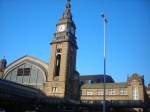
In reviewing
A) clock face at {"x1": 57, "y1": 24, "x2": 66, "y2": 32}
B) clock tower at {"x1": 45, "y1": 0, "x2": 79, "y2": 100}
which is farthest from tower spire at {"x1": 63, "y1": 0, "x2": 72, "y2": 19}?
clock face at {"x1": 57, "y1": 24, "x2": 66, "y2": 32}

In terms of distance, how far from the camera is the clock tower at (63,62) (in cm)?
6112

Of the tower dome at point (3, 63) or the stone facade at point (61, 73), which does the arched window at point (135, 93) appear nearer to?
the stone facade at point (61, 73)

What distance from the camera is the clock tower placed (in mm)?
61125

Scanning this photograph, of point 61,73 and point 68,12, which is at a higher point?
point 68,12

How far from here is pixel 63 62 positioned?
62.7 meters

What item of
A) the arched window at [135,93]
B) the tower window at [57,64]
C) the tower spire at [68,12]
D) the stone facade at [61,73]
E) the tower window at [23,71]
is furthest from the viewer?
the tower spire at [68,12]

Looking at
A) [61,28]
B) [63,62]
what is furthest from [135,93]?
[61,28]

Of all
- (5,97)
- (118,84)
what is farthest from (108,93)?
(5,97)

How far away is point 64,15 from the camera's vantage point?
70.2 m

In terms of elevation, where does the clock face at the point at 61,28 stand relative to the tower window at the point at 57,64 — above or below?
above

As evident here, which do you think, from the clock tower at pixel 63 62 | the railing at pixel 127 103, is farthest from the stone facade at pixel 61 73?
the railing at pixel 127 103

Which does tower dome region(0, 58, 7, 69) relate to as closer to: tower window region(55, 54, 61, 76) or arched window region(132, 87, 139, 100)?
tower window region(55, 54, 61, 76)

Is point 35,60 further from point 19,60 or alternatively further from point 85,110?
point 85,110

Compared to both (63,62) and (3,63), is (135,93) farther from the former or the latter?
(3,63)
